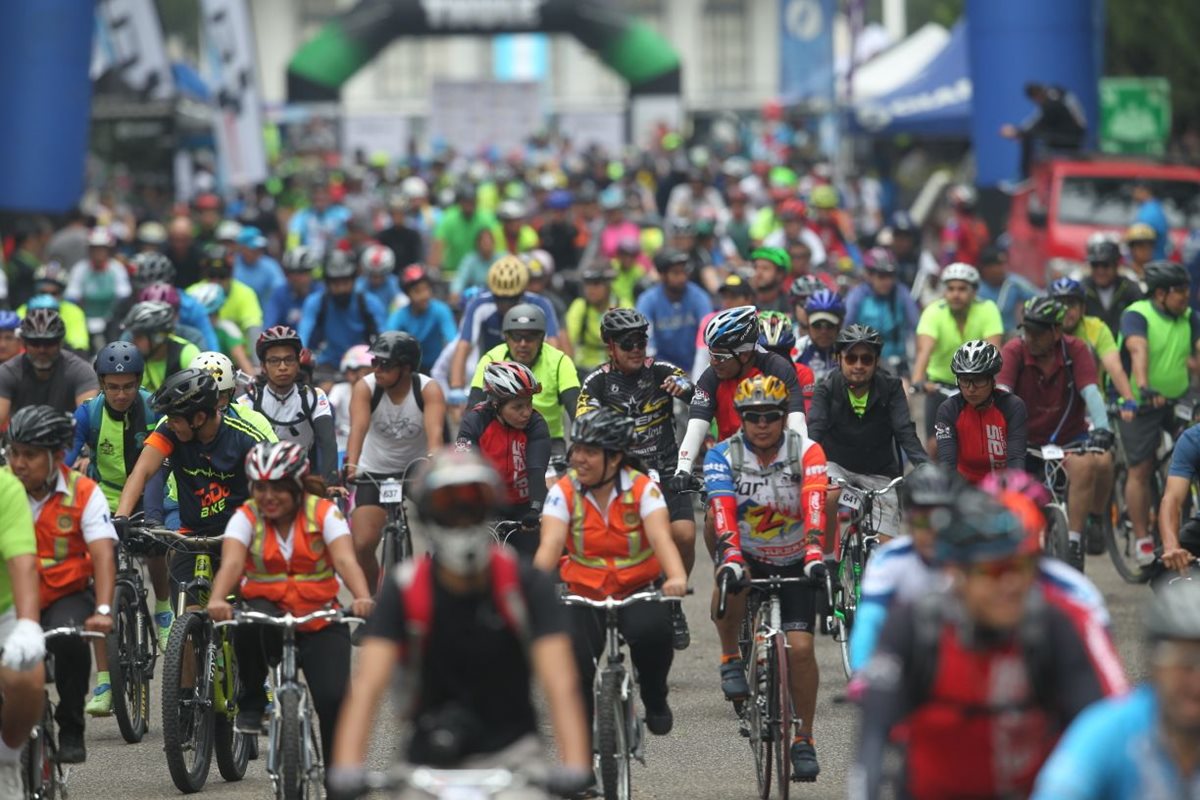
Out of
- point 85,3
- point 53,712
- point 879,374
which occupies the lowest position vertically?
point 53,712

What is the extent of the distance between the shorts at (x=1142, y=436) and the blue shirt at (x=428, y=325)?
4.62m

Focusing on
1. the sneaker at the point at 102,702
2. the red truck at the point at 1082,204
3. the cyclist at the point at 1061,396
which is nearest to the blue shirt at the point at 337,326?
the cyclist at the point at 1061,396

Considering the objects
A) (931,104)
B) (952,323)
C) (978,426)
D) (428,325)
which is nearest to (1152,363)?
(952,323)

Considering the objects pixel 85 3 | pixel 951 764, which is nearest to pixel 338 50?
pixel 85 3

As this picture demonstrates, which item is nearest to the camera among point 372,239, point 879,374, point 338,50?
point 879,374

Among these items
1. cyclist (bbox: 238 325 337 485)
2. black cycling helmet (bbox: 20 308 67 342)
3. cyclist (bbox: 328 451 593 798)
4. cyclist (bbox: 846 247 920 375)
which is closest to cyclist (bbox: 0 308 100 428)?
black cycling helmet (bbox: 20 308 67 342)

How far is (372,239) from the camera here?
25938 millimetres

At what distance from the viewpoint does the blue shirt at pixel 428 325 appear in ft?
55.7

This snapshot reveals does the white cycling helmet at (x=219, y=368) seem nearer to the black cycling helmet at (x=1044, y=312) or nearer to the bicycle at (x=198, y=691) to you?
the bicycle at (x=198, y=691)

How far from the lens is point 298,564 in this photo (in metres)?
9.12

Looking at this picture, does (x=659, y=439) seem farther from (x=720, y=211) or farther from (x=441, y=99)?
(x=441, y=99)

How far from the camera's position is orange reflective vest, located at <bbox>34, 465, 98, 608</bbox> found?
9.38 metres

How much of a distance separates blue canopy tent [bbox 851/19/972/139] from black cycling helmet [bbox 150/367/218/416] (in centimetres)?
3432

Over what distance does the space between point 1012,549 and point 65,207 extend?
22127 millimetres
